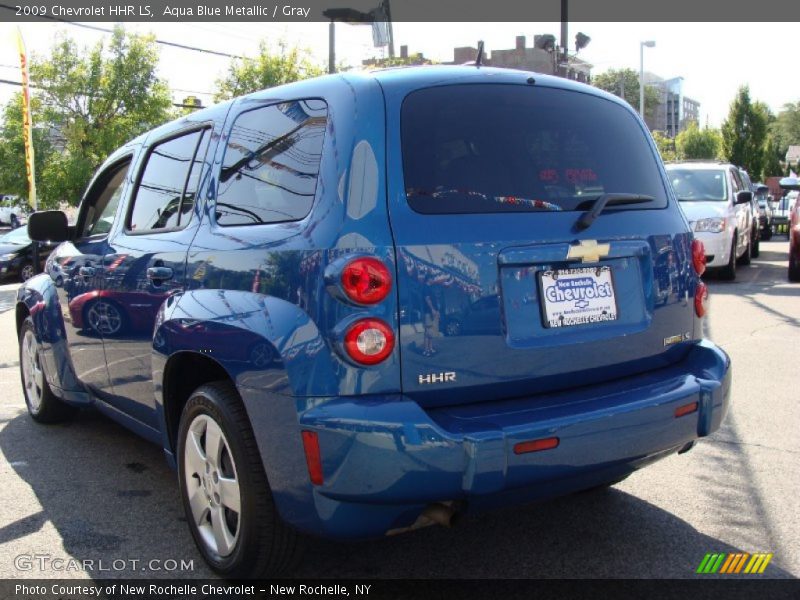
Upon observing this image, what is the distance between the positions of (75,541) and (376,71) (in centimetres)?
233

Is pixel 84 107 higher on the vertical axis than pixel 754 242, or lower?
higher

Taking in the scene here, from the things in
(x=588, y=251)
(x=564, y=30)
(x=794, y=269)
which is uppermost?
(x=564, y=30)

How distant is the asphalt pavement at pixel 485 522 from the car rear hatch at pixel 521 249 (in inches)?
32.0

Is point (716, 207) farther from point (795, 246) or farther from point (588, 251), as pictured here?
point (588, 251)

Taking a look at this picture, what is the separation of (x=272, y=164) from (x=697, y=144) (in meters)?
88.0

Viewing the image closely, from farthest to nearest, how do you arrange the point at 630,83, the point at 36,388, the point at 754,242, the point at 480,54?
1. the point at 630,83
2. the point at 754,242
3. the point at 36,388
4. the point at 480,54

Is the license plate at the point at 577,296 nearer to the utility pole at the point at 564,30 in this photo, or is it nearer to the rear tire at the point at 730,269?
the rear tire at the point at 730,269

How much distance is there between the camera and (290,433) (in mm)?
2592

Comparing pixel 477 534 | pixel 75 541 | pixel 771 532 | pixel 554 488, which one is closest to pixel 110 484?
pixel 75 541

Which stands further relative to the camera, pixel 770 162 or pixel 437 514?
pixel 770 162

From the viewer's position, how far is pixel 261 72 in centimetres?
3105

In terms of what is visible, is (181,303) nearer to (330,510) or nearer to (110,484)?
(330,510)

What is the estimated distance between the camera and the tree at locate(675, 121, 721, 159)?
83000 millimetres

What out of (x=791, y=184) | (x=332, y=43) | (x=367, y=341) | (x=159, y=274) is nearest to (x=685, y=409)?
(x=367, y=341)
